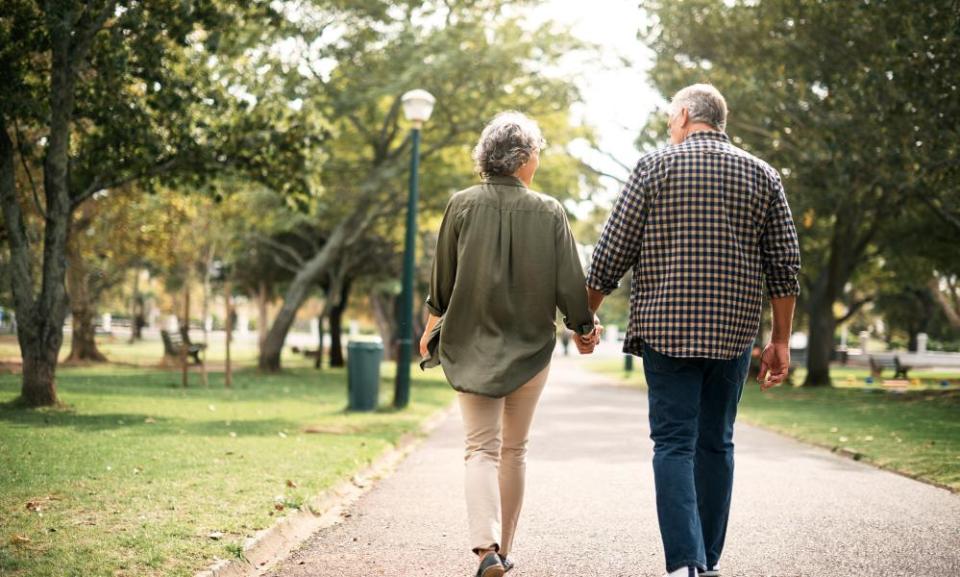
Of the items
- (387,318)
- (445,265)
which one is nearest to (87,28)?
(445,265)

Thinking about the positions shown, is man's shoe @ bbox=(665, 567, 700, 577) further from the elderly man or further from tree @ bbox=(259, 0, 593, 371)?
tree @ bbox=(259, 0, 593, 371)

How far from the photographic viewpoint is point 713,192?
382 centimetres

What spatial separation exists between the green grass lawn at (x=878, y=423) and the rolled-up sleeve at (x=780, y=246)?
14.3ft

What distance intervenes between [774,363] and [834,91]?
15549mm

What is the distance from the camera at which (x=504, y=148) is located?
13.8ft

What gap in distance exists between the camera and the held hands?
4.13 metres

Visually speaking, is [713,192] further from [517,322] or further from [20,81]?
[20,81]

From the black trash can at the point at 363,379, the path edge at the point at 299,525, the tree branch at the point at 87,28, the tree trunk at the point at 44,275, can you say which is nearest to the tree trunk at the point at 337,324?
the black trash can at the point at 363,379

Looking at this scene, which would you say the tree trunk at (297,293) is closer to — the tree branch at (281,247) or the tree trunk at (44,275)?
the tree branch at (281,247)

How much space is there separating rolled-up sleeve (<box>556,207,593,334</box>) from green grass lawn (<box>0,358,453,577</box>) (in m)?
2.02

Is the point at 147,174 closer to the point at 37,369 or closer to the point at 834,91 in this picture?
the point at 37,369

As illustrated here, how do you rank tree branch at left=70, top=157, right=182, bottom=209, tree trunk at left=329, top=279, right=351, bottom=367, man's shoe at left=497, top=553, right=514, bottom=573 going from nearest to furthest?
man's shoe at left=497, top=553, right=514, bottom=573 → tree branch at left=70, top=157, right=182, bottom=209 → tree trunk at left=329, top=279, right=351, bottom=367

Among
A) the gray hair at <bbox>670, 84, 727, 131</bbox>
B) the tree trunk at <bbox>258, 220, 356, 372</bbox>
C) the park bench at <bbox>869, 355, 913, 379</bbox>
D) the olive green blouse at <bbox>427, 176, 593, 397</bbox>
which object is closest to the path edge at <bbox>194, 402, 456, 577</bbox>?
the olive green blouse at <bbox>427, 176, 593, 397</bbox>

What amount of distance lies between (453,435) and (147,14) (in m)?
6.40
